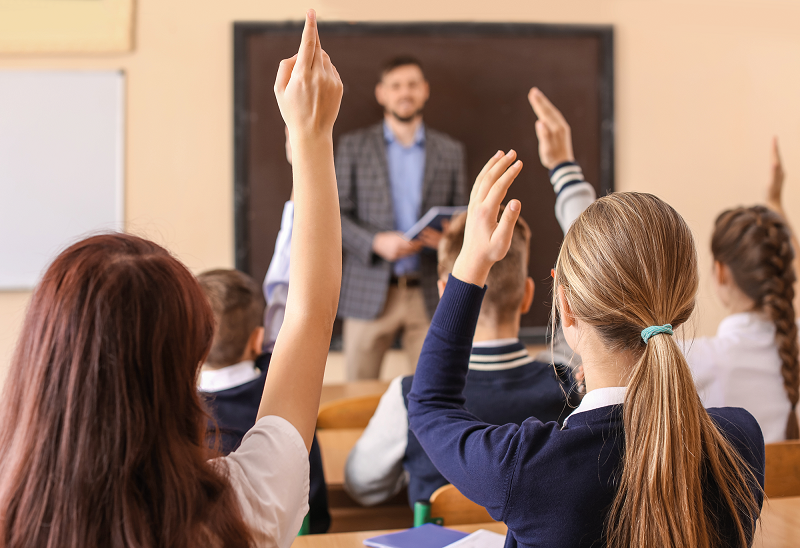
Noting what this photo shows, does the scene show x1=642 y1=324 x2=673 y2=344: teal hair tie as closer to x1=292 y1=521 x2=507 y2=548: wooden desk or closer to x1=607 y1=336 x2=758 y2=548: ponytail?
x1=607 y1=336 x2=758 y2=548: ponytail

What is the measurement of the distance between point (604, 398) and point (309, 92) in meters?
0.55

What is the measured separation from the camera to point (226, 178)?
3666 mm

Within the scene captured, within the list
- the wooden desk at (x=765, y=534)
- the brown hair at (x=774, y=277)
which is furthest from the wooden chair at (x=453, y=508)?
the brown hair at (x=774, y=277)

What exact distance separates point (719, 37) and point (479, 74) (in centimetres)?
151

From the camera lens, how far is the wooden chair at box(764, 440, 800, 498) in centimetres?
140

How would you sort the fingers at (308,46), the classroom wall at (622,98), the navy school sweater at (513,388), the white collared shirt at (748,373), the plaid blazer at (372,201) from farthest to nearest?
the classroom wall at (622,98)
the plaid blazer at (372,201)
the white collared shirt at (748,373)
the navy school sweater at (513,388)
the fingers at (308,46)

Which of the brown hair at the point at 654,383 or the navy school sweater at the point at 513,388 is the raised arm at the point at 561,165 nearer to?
the navy school sweater at the point at 513,388

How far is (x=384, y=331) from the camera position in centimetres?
348

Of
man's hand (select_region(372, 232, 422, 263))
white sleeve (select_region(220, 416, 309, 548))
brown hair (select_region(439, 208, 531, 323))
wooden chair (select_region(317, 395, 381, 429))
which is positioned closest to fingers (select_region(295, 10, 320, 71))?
white sleeve (select_region(220, 416, 309, 548))

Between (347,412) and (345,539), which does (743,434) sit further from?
(347,412)

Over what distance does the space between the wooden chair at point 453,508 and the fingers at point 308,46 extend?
0.77 meters

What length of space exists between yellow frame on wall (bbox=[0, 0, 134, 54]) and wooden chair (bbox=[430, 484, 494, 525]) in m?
3.24

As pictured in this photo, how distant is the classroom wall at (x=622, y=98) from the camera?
11.8 feet

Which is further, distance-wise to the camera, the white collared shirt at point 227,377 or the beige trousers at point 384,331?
the beige trousers at point 384,331
